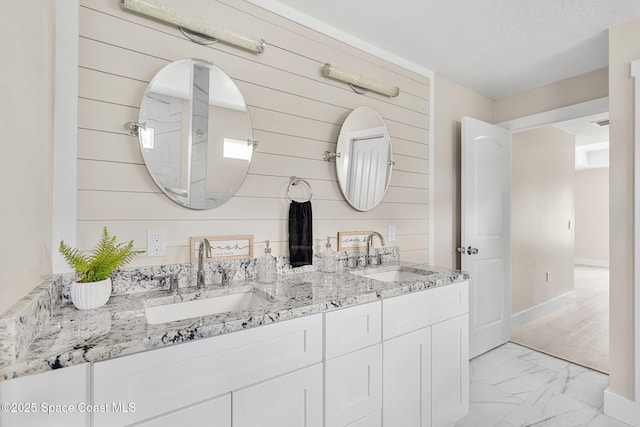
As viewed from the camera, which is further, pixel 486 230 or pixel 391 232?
pixel 486 230

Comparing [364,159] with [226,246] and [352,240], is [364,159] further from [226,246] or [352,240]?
[226,246]

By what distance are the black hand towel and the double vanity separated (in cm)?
10

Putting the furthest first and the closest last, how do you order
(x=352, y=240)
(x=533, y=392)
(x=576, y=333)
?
(x=576, y=333)
(x=533, y=392)
(x=352, y=240)

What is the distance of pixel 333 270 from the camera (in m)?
1.91

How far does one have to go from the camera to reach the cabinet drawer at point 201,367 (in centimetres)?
86

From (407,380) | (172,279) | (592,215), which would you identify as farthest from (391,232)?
(592,215)

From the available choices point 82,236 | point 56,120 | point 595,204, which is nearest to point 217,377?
point 82,236

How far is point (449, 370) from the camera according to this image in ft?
5.90

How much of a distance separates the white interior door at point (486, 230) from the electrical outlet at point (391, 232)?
2.48 feet

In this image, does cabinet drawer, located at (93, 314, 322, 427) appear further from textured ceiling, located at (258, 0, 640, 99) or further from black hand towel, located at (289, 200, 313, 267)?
textured ceiling, located at (258, 0, 640, 99)

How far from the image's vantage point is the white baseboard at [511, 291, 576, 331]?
137 inches

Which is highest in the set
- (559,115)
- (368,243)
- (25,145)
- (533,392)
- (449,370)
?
(559,115)

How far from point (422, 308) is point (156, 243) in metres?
1.36

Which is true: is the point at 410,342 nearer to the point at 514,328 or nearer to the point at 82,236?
the point at 82,236
